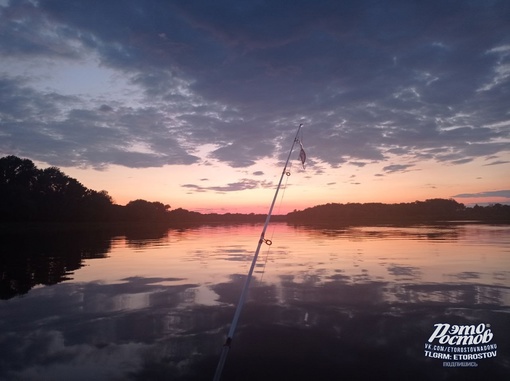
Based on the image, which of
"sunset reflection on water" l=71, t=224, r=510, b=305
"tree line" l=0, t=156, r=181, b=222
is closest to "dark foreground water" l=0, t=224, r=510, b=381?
"sunset reflection on water" l=71, t=224, r=510, b=305

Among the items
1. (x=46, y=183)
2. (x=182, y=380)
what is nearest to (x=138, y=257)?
(x=182, y=380)

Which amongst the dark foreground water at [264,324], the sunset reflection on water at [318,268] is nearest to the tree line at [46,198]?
the sunset reflection on water at [318,268]

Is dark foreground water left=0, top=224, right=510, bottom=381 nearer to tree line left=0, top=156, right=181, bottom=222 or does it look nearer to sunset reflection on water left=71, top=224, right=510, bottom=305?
sunset reflection on water left=71, top=224, right=510, bottom=305

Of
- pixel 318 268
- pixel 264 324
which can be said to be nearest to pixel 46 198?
pixel 318 268

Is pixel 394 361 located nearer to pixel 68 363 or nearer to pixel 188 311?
pixel 188 311

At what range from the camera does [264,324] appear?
1148cm

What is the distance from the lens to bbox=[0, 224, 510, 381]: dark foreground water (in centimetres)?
836

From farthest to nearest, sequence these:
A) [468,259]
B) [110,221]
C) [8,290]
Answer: [110,221] < [468,259] < [8,290]

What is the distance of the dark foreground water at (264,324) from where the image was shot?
8.36 m

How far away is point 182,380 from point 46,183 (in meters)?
121

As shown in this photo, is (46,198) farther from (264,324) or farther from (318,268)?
(264,324)

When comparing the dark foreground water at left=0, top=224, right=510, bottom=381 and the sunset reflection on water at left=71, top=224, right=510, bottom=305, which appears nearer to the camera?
the dark foreground water at left=0, top=224, right=510, bottom=381

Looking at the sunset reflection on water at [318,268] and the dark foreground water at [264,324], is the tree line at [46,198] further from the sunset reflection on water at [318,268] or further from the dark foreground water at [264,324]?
the dark foreground water at [264,324]

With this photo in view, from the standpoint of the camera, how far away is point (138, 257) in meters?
28.8
